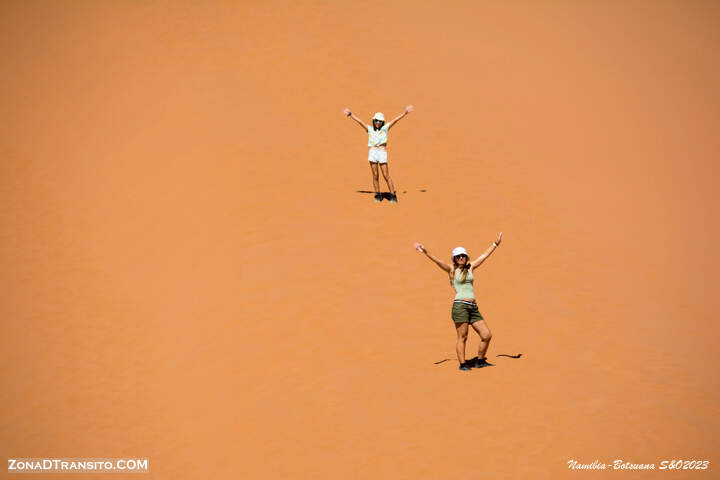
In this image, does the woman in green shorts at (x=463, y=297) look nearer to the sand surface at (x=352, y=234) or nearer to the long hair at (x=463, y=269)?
the long hair at (x=463, y=269)

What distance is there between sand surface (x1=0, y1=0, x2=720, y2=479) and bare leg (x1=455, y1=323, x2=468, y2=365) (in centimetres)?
35

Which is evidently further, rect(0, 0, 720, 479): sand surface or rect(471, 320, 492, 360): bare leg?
rect(471, 320, 492, 360): bare leg

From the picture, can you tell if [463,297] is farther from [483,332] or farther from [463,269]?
[483,332]

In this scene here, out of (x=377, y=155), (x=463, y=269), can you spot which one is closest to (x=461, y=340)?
(x=463, y=269)

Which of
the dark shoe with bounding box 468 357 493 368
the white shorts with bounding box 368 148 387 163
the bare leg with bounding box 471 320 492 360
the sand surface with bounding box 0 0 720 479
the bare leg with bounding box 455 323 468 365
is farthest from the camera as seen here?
the white shorts with bounding box 368 148 387 163

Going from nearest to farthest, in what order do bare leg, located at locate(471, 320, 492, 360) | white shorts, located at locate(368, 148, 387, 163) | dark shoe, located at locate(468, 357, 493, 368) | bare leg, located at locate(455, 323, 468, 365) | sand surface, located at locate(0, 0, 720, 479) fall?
sand surface, located at locate(0, 0, 720, 479) < bare leg, located at locate(471, 320, 492, 360) < bare leg, located at locate(455, 323, 468, 365) < dark shoe, located at locate(468, 357, 493, 368) < white shorts, located at locate(368, 148, 387, 163)

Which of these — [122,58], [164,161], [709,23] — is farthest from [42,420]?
[709,23]

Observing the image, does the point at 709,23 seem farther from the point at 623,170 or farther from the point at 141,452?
the point at 141,452

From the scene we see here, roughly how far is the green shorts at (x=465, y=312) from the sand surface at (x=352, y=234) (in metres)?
0.89

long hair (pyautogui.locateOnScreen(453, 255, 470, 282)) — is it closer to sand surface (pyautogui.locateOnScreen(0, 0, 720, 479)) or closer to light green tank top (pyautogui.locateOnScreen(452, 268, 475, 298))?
light green tank top (pyautogui.locateOnScreen(452, 268, 475, 298))

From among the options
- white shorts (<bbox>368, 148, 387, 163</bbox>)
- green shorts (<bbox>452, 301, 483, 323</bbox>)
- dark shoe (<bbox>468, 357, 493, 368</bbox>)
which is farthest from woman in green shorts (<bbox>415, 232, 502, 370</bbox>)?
white shorts (<bbox>368, 148, 387, 163</bbox>)

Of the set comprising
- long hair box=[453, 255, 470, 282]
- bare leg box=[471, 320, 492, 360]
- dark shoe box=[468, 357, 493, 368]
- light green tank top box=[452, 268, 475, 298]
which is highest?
long hair box=[453, 255, 470, 282]

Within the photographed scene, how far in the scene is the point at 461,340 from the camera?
423 inches

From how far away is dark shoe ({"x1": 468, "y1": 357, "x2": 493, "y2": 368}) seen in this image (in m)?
10.9
